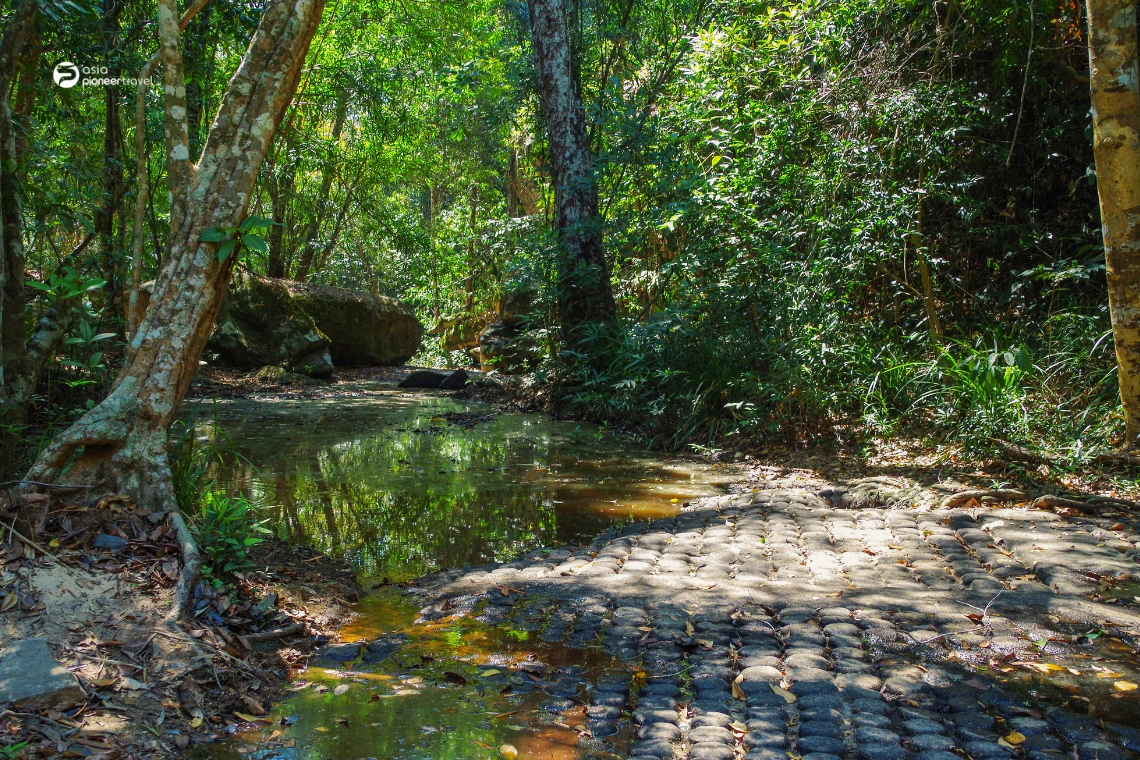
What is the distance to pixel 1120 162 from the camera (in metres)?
4.97

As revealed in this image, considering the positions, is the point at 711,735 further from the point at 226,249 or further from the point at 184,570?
the point at 226,249

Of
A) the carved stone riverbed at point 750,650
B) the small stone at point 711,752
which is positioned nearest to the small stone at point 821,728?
the carved stone riverbed at point 750,650

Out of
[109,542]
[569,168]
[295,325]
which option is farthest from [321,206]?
[109,542]

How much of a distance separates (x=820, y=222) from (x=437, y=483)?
4112 mm

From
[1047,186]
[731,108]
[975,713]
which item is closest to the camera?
[975,713]

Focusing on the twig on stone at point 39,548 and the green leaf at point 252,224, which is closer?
the twig on stone at point 39,548

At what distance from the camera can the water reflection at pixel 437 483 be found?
4.75 metres

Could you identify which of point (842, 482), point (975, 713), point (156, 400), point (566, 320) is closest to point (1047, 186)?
point (842, 482)

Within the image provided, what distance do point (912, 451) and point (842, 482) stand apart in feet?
2.61

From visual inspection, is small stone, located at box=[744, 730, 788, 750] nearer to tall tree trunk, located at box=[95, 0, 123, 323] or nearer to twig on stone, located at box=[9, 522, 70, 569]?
twig on stone, located at box=[9, 522, 70, 569]

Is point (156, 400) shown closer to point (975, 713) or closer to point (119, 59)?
point (975, 713)

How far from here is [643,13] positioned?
1346 centimetres

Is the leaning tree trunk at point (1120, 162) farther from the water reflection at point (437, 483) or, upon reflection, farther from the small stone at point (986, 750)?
the small stone at point (986, 750)

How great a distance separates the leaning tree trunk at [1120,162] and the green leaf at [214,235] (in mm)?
5160
